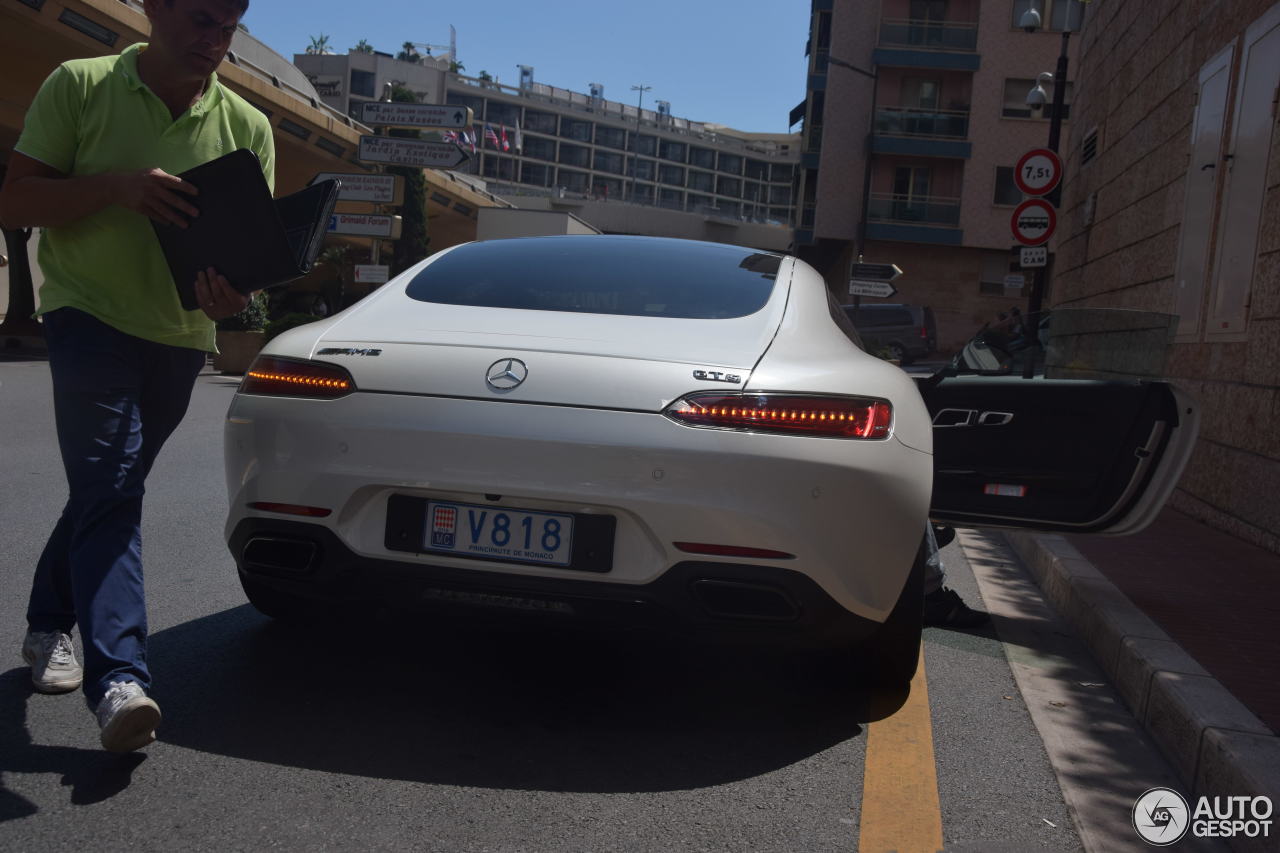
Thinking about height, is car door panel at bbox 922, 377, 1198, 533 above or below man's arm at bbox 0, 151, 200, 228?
below

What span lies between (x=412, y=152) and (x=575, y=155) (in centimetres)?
12169

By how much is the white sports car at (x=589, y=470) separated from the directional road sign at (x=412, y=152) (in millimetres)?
14939


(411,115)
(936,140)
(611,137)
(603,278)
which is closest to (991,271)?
(936,140)

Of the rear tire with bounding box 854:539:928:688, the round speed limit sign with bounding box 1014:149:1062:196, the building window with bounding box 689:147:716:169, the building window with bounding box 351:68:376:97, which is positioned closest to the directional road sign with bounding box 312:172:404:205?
the round speed limit sign with bounding box 1014:149:1062:196

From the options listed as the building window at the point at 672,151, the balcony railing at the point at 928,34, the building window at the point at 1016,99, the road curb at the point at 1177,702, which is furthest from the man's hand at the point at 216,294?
the building window at the point at 672,151

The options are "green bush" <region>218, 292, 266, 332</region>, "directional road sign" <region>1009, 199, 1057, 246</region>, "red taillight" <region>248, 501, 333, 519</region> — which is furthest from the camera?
"green bush" <region>218, 292, 266, 332</region>

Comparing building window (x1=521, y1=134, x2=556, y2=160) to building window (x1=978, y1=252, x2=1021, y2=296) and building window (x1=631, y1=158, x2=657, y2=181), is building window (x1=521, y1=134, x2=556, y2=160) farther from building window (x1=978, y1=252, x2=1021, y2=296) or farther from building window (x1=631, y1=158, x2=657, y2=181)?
building window (x1=978, y1=252, x2=1021, y2=296)

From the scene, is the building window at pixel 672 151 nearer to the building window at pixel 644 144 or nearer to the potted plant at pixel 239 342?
the building window at pixel 644 144

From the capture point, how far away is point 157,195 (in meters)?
2.97

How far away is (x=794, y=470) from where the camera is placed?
121 inches

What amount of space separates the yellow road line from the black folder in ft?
6.21

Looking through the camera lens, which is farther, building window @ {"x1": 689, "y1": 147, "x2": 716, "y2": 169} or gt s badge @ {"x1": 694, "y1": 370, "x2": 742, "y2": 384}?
building window @ {"x1": 689, "y1": 147, "x2": 716, "y2": 169}

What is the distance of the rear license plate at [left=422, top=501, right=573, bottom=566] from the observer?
3150mm

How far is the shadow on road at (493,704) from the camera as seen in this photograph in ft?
9.91
